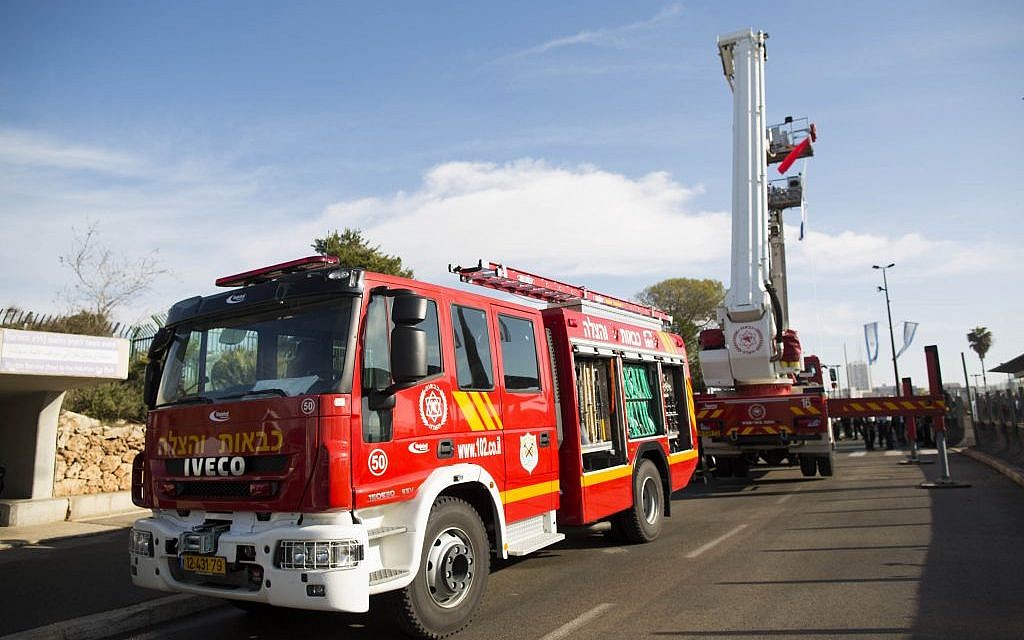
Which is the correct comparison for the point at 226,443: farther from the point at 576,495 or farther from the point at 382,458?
the point at 576,495

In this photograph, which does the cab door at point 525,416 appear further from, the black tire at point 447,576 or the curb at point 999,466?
the curb at point 999,466

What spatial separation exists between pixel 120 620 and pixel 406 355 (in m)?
3.57

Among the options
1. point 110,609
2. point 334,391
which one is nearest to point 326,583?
point 334,391

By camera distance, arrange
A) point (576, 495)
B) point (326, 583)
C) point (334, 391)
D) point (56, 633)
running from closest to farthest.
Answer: point (326, 583)
point (334, 391)
point (56, 633)
point (576, 495)

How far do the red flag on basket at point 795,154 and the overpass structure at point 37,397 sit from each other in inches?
559

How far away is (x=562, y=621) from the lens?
18.4ft

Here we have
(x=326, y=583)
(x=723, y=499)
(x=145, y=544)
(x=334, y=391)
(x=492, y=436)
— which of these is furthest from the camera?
(x=723, y=499)

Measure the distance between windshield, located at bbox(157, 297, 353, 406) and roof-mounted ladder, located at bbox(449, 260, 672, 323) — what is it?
7.39 feet

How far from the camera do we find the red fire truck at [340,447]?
184 inches

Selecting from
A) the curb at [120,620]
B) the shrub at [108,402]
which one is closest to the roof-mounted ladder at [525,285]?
the curb at [120,620]

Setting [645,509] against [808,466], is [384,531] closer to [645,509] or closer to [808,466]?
[645,509]

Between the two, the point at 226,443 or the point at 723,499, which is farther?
the point at 723,499

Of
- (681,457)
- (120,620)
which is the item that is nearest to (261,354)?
(120,620)

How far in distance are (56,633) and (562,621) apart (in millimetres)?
3944
